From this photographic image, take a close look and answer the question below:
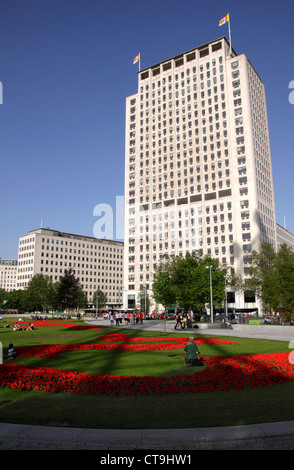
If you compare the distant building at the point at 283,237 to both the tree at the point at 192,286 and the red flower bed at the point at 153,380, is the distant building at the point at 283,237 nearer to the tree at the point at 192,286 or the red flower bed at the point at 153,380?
the tree at the point at 192,286

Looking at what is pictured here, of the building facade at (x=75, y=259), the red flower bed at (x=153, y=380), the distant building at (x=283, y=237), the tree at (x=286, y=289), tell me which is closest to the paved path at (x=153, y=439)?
the red flower bed at (x=153, y=380)

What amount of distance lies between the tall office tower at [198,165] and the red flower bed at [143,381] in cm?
7623

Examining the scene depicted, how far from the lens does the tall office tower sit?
92188mm

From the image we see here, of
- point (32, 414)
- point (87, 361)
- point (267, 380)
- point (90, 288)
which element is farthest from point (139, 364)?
point (90, 288)

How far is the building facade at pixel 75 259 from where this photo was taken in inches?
6132

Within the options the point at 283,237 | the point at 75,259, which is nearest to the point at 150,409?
the point at 283,237

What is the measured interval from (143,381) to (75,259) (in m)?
161

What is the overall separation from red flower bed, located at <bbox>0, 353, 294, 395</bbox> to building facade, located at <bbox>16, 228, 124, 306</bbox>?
5525 inches

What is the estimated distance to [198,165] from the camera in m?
102

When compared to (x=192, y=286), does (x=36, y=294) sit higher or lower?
lower

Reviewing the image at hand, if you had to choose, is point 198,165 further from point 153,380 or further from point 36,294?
point 153,380

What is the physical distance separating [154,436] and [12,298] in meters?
125
